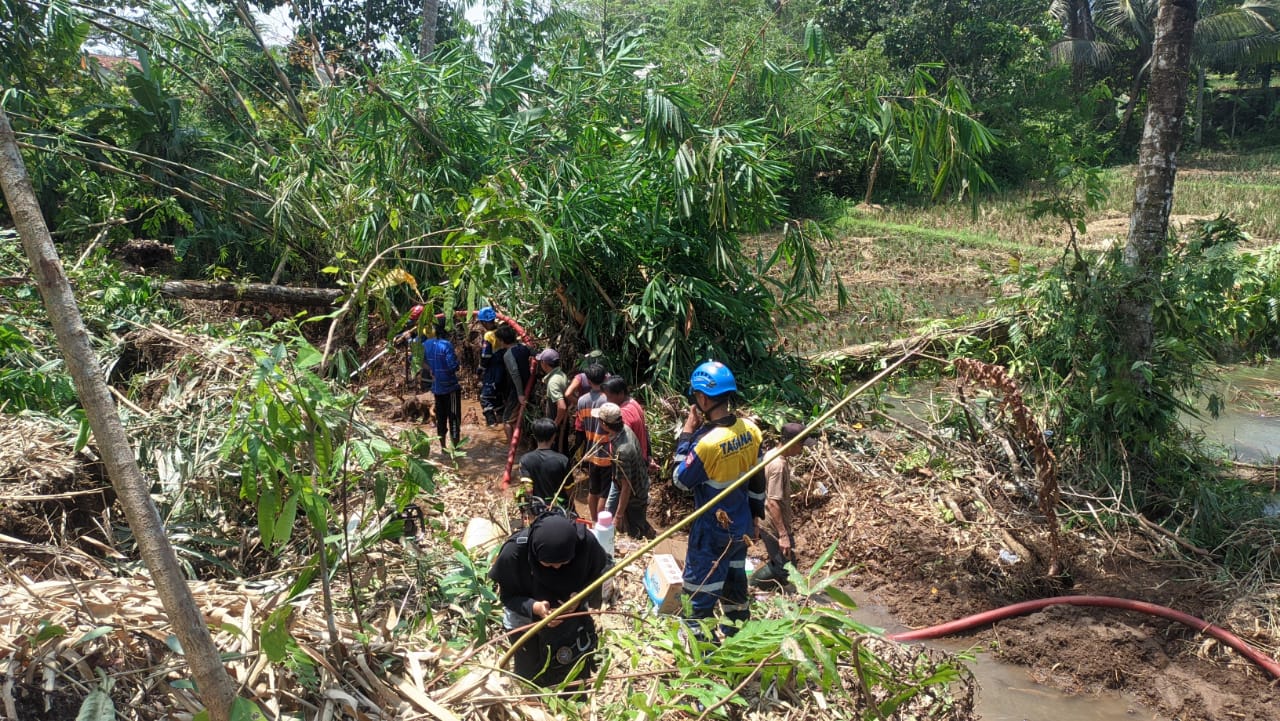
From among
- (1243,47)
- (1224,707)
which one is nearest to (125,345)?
(1224,707)

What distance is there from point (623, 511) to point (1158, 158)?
182 inches

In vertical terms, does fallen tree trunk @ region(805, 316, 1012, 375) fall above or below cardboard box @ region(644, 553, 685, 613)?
above

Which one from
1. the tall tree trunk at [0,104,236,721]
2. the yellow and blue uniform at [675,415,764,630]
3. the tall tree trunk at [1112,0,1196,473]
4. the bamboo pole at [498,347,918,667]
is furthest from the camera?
the tall tree trunk at [1112,0,1196,473]

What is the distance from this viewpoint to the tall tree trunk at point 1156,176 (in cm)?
546

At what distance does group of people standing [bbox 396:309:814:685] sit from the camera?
3.14 meters

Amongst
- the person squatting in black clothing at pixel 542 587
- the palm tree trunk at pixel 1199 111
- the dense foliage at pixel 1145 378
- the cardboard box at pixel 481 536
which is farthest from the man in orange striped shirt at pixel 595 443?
the palm tree trunk at pixel 1199 111

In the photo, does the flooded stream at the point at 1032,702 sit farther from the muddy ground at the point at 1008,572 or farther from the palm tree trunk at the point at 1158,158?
the palm tree trunk at the point at 1158,158

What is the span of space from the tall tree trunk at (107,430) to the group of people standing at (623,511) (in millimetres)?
1015

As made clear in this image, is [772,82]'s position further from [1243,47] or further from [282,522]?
[1243,47]

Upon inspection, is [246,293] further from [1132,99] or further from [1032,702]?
[1132,99]

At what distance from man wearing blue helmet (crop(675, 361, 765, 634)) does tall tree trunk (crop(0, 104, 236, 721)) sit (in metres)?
2.21

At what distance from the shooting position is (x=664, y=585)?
13.3ft

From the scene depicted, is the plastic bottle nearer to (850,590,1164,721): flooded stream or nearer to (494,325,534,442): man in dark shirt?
(850,590,1164,721): flooded stream

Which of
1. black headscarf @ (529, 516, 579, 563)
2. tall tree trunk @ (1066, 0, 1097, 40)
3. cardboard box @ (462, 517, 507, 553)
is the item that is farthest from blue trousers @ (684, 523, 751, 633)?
tall tree trunk @ (1066, 0, 1097, 40)
